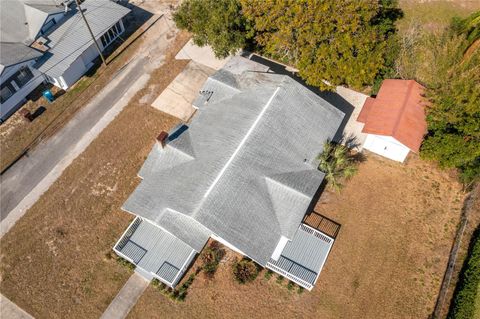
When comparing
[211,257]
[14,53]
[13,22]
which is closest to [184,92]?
[14,53]

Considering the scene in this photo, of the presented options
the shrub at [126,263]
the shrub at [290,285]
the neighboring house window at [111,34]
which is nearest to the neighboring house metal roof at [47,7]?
→ the neighboring house window at [111,34]

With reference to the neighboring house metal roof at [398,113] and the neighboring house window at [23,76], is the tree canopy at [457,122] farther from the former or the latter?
the neighboring house window at [23,76]

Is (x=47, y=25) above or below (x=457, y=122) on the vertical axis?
below

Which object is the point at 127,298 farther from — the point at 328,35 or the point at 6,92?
the point at 328,35

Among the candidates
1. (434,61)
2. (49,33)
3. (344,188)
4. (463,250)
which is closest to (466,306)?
(463,250)

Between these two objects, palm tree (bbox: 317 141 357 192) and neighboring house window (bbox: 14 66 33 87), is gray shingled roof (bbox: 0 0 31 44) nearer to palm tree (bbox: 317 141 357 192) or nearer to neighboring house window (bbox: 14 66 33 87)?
neighboring house window (bbox: 14 66 33 87)

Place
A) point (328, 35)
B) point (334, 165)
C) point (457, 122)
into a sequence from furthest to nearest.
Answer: point (328, 35) < point (457, 122) < point (334, 165)
